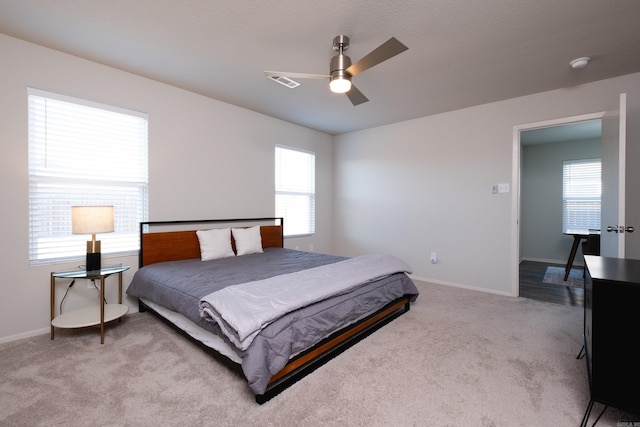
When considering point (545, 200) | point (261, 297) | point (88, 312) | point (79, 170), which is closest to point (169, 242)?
point (88, 312)

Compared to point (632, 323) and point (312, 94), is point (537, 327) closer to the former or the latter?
point (632, 323)

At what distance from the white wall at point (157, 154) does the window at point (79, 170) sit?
74mm

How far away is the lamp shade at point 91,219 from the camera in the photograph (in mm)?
2449

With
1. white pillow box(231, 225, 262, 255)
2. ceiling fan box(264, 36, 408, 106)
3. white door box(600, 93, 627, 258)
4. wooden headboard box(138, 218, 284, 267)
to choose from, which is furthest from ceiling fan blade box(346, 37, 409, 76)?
wooden headboard box(138, 218, 284, 267)

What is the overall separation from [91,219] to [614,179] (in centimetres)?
455

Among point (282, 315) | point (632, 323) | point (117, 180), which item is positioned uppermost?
point (117, 180)

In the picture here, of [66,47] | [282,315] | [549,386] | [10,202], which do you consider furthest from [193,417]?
[66,47]

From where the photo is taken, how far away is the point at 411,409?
1659mm

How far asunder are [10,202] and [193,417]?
2.44 meters

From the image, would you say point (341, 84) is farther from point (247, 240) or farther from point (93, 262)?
point (93, 262)

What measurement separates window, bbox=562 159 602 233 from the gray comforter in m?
4.93

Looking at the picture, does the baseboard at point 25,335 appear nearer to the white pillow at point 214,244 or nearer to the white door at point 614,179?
the white pillow at point 214,244

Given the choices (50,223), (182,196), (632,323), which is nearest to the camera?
(632,323)

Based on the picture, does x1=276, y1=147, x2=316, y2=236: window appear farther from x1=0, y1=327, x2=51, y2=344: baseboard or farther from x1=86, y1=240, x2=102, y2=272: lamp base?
x1=0, y1=327, x2=51, y2=344: baseboard
